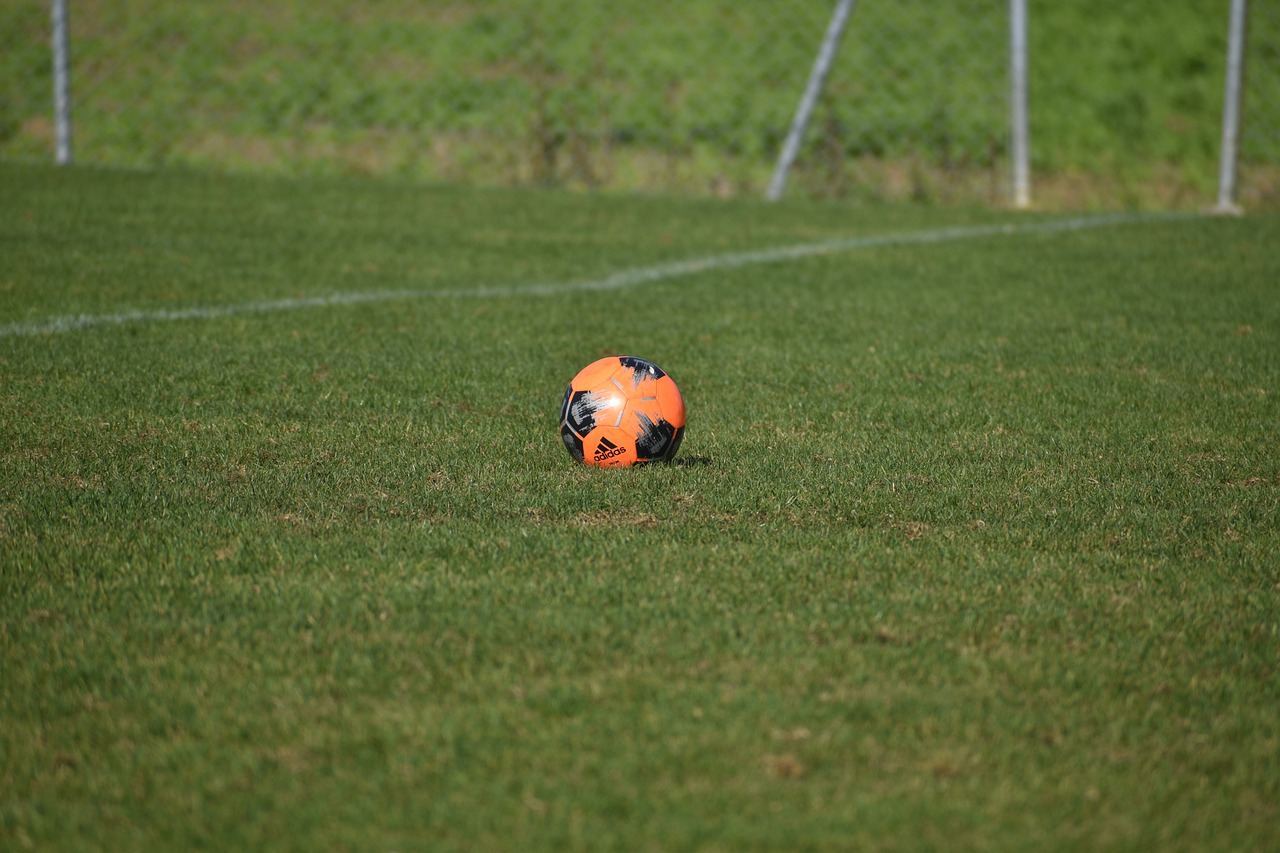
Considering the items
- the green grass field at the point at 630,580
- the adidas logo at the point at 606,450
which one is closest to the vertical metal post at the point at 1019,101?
the green grass field at the point at 630,580

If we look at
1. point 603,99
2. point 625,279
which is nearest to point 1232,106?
point 603,99

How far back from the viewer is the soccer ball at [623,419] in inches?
164

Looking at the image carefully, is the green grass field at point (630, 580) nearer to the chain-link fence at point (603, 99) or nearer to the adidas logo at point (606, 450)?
the adidas logo at point (606, 450)

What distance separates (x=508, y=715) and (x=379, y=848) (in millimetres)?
480

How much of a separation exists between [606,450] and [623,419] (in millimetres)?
126

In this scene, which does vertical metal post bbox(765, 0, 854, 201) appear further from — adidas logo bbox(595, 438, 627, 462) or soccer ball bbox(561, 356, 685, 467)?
adidas logo bbox(595, 438, 627, 462)

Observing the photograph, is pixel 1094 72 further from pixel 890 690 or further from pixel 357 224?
pixel 890 690

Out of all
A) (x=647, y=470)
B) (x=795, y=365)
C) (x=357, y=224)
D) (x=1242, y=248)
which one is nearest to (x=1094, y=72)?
(x=1242, y=248)

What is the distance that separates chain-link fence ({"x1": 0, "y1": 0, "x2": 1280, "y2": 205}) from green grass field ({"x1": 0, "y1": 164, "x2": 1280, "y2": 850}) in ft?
22.0

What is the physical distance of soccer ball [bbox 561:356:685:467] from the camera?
4.17m

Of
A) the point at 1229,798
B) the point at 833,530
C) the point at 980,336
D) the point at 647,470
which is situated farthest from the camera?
the point at 980,336

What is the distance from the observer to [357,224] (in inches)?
373

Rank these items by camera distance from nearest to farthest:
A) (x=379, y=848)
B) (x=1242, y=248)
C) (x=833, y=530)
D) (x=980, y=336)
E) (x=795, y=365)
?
(x=379, y=848)
(x=833, y=530)
(x=795, y=365)
(x=980, y=336)
(x=1242, y=248)

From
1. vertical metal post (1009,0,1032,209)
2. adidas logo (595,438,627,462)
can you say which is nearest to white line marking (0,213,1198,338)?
vertical metal post (1009,0,1032,209)
